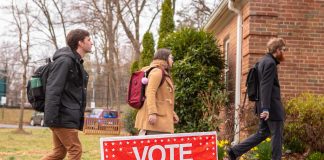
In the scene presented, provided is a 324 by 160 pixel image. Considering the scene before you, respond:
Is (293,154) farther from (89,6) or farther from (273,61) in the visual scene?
(89,6)

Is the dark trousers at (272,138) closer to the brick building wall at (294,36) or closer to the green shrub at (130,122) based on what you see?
the brick building wall at (294,36)

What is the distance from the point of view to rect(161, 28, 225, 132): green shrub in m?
11.0

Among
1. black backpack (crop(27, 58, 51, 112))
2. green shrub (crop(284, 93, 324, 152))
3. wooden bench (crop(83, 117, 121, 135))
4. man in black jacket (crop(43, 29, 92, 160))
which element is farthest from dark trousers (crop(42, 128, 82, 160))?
wooden bench (crop(83, 117, 121, 135))

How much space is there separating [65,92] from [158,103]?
140 cm

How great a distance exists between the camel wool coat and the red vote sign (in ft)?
5.20

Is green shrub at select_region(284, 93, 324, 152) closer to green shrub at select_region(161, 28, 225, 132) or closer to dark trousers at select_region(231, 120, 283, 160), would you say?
dark trousers at select_region(231, 120, 283, 160)

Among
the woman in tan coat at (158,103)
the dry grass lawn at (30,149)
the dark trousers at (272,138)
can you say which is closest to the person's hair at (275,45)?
the dark trousers at (272,138)

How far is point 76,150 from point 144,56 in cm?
1494

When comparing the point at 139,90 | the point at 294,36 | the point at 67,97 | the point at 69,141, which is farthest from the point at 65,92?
the point at 294,36

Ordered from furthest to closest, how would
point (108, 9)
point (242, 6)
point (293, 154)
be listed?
point (108, 9) < point (242, 6) < point (293, 154)

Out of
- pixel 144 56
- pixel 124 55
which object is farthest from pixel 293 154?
pixel 124 55

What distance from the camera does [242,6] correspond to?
1041 cm

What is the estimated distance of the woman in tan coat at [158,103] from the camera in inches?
225

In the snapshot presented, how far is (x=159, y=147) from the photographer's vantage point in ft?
13.0
